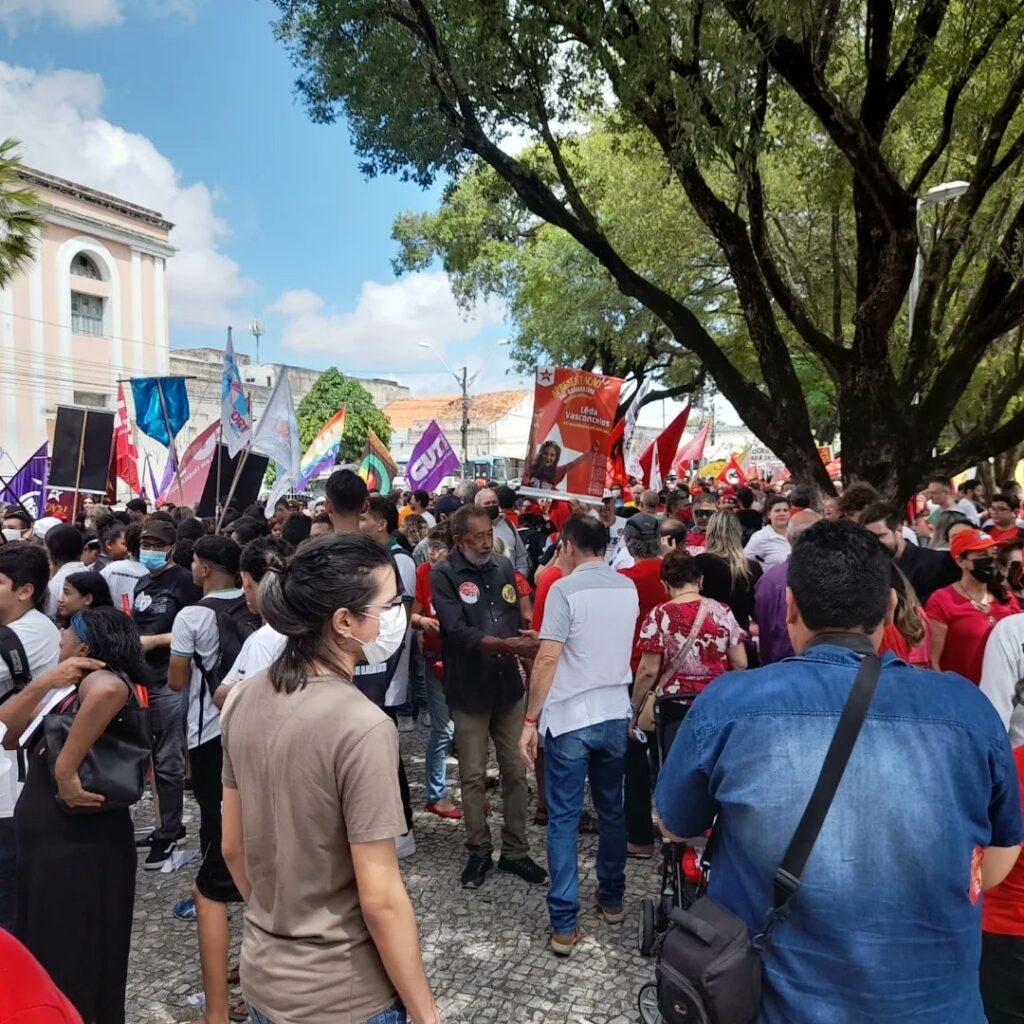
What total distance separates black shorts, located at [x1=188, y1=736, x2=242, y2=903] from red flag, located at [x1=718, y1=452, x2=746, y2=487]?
16.6 meters

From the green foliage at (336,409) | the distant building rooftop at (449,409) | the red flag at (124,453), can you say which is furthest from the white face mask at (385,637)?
the distant building rooftop at (449,409)

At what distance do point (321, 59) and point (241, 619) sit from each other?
723 centimetres

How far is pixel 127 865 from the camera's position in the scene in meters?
3.06

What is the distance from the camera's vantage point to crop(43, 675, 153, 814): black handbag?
2.91 m

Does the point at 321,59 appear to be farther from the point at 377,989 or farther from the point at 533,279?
the point at 533,279

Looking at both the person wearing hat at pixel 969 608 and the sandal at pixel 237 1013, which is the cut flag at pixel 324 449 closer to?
the sandal at pixel 237 1013

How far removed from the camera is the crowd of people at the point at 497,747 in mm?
1662

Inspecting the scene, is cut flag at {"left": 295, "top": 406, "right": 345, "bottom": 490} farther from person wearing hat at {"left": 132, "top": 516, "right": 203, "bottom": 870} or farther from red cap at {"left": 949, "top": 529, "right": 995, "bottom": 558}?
red cap at {"left": 949, "top": 529, "right": 995, "bottom": 558}

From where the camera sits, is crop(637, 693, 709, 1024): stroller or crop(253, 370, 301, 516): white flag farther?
crop(253, 370, 301, 516): white flag

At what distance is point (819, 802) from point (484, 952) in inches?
108

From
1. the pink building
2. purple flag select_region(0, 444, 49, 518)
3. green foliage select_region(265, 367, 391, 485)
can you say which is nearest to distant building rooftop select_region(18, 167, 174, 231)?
the pink building

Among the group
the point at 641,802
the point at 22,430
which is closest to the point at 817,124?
the point at 641,802

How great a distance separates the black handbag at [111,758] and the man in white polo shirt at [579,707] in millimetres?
1647

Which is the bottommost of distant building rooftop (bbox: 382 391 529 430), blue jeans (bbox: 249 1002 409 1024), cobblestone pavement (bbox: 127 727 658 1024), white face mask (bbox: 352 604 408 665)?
cobblestone pavement (bbox: 127 727 658 1024)
